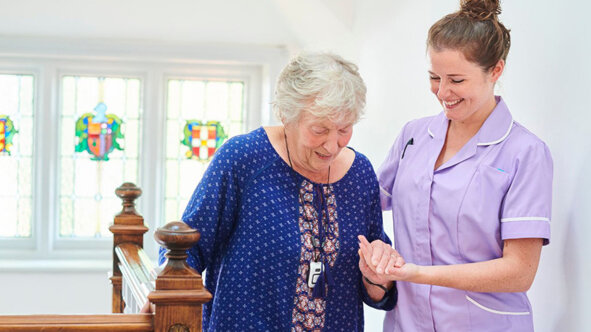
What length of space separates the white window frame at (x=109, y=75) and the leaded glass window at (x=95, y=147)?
0.08 metres

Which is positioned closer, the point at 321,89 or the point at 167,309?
the point at 167,309

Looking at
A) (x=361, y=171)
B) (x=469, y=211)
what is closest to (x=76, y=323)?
(x=361, y=171)

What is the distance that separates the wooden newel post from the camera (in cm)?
166

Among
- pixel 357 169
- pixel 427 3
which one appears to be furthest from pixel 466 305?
pixel 427 3

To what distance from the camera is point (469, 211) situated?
2.03 meters

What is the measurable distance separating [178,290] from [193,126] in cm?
414

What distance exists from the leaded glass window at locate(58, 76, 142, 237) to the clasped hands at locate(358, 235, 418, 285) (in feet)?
13.0

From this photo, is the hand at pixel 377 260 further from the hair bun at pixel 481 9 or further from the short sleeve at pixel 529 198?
the hair bun at pixel 481 9

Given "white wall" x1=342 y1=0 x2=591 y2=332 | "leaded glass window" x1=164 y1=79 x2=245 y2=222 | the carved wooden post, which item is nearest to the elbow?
"white wall" x1=342 y1=0 x2=591 y2=332

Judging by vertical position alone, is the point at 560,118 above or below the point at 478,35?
below

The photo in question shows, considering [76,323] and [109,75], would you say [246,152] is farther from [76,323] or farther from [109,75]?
[109,75]

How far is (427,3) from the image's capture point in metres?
3.40

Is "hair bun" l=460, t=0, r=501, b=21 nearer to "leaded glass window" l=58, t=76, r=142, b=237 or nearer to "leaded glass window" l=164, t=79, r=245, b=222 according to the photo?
"leaded glass window" l=164, t=79, r=245, b=222

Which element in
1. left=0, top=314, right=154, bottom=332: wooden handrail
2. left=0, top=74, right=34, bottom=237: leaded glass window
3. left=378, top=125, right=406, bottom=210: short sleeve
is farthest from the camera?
left=0, top=74, right=34, bottom=237: leaded glass window
